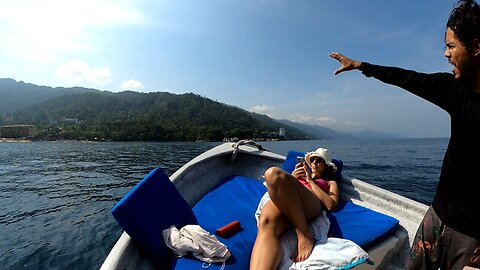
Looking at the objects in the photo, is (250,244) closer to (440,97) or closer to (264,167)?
(440,97)

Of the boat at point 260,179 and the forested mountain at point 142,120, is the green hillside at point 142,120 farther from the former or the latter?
the boat at point 260,179

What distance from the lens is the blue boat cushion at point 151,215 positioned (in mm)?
2625

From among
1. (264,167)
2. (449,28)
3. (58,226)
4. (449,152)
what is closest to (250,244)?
(449,152)

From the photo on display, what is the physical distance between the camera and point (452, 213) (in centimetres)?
140

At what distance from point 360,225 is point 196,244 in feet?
6.29

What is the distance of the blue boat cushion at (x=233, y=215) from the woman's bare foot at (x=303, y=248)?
1.49 ft

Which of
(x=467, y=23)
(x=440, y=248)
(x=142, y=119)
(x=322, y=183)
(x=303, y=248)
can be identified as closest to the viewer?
(x=467, y=23)

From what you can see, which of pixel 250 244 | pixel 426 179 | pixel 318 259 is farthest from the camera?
pixel 426 179

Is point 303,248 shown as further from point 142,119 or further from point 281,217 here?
point 142,119

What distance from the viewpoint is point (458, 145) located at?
53.8 inches

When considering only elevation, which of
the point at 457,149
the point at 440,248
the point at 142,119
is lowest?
the point at 440,248

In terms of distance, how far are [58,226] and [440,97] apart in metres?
8.27

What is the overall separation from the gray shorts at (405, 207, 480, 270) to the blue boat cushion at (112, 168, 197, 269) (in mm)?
2161

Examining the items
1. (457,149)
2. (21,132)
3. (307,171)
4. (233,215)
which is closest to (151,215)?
(233,215)
